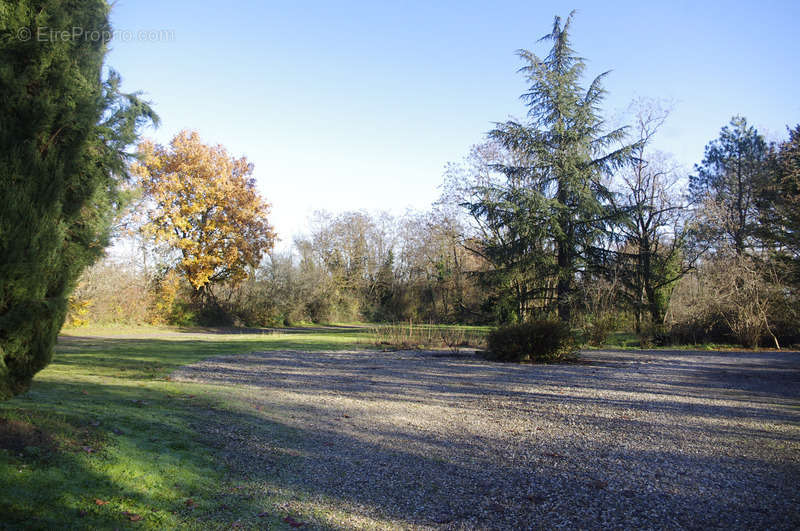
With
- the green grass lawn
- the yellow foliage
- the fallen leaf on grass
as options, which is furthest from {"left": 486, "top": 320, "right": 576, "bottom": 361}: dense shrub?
the yellow foliage

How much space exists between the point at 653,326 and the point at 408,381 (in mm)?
12487

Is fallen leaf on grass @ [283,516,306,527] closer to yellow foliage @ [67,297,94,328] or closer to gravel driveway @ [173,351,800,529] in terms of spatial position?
gravel driveway @ [173,351,800,529]

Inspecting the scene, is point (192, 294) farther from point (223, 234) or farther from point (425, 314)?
point (425, 314)

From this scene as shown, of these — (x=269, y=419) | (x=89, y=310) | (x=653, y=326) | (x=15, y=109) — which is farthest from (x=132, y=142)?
(x=653, y=326)

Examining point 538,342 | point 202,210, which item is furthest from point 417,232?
point 538,342

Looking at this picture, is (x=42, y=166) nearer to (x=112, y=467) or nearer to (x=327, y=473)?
(x=112, y=467)

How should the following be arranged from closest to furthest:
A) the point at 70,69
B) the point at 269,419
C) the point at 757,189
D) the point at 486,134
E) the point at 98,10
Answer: the point at 70,69 < the point at 98,10 < the point at 269,419 < the point at 486,134 < the point at 757,189

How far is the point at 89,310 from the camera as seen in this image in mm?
19000

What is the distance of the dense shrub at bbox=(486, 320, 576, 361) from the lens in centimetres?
1252

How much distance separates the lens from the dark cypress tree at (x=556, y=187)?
1841 cm

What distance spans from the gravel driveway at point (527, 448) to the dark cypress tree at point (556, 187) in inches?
359

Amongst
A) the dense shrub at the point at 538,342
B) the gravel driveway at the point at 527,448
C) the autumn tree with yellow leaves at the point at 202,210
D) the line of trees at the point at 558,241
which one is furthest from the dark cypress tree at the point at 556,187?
the autumn tree with yellow leaves at the point at 202,210

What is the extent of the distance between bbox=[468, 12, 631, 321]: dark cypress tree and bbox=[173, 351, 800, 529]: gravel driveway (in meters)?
9.11

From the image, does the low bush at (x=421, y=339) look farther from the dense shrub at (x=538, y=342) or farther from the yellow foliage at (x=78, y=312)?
the yellow foliage at (x=78, y=312)
